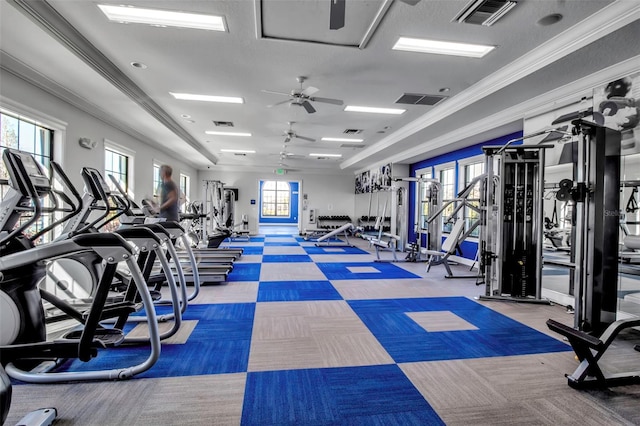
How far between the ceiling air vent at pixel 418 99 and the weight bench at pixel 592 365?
12.9ft

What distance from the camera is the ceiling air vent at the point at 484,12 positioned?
2865mm

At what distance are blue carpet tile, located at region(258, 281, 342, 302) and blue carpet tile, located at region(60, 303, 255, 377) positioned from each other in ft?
2.93

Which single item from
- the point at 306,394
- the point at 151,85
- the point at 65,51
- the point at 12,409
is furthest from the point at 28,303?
the point at 151,85

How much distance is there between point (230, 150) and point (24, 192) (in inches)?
332

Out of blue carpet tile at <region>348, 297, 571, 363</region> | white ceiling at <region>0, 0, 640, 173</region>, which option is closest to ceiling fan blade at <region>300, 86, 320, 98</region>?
white ceiling at <region>0, 0, 640, 173</region>

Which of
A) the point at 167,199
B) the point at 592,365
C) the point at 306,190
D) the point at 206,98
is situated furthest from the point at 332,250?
the point at 592,365

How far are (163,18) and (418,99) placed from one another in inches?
151

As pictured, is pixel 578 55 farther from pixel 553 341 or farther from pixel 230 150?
pixel 230 150

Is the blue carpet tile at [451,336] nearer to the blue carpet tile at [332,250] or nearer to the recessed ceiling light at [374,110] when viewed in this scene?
the recessed ceiling light at [374,110]

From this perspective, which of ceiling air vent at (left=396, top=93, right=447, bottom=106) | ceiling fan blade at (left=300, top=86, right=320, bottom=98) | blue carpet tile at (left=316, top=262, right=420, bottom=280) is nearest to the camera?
ceiling fan blade at (left=300, top=86, right=320, bottom=98)

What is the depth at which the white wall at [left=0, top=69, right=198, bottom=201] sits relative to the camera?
13.2ft

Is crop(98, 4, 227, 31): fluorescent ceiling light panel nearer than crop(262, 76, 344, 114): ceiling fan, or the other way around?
crop(98, 4, 227, 31): fluorescent ceiling light panel

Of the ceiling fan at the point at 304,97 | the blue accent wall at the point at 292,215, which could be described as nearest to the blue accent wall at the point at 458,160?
the ceiling fan at the point at 304,97

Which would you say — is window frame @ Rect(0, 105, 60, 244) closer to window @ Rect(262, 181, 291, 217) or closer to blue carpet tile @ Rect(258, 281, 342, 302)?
blue carpet tile @ Rect(258, 281, 342, 302)
